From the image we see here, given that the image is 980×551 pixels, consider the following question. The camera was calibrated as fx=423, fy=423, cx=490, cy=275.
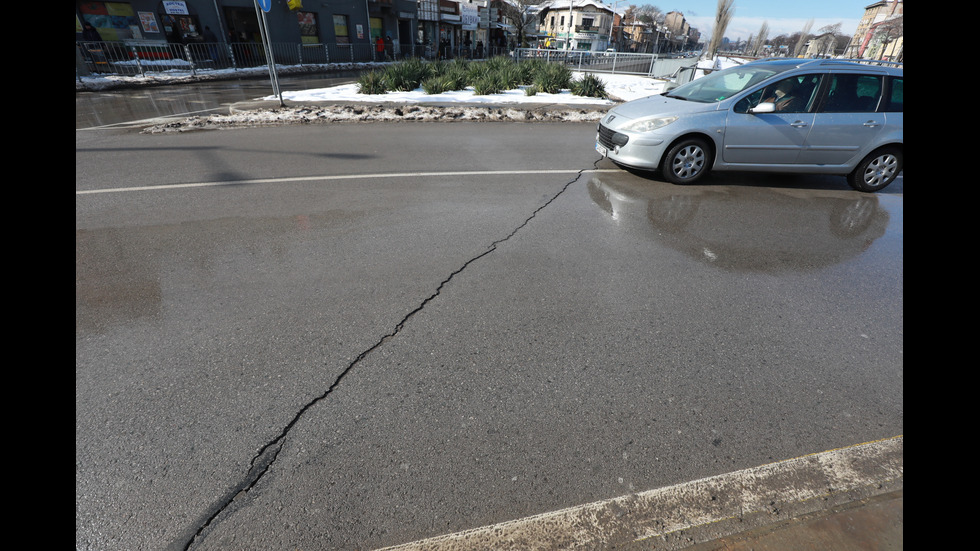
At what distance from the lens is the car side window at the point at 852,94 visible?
6.06 metres

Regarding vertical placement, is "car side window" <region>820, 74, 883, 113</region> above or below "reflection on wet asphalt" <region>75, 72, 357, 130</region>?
above

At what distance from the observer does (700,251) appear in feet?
15.0

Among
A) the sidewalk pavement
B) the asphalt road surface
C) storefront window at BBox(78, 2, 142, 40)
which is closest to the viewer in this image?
the sidewalk pavement

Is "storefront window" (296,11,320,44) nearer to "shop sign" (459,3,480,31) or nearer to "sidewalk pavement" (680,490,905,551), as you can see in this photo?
"shop sign" (459,3,480,31)

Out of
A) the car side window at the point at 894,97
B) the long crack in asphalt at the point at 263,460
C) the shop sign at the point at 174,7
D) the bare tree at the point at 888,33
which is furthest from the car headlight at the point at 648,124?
the bare tree at the point at 888,33

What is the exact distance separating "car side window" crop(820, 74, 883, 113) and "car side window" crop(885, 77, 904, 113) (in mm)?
161

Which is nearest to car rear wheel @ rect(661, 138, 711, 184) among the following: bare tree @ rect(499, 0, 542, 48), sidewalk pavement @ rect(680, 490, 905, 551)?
sidewalk pavement @ rect(680, 490, 905, 551)

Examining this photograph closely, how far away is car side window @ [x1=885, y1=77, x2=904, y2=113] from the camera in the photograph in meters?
6.14

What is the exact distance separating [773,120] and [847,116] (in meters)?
1.13

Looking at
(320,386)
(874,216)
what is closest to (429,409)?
(320,386)

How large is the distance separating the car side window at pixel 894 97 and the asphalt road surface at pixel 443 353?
1.55 m

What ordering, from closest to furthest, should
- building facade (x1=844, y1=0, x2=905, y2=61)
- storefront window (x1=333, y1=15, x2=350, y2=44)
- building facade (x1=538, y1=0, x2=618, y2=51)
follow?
storefront window (x1=333, y1=15, x2=350, y2=44)
building facade (x1=844, y1=0, x2=905, y2=61)
building facade (x1=538, y1=0, x2=618, y2=51)


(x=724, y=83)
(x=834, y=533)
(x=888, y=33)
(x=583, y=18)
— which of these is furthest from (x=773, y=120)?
(x=583, y=18)
